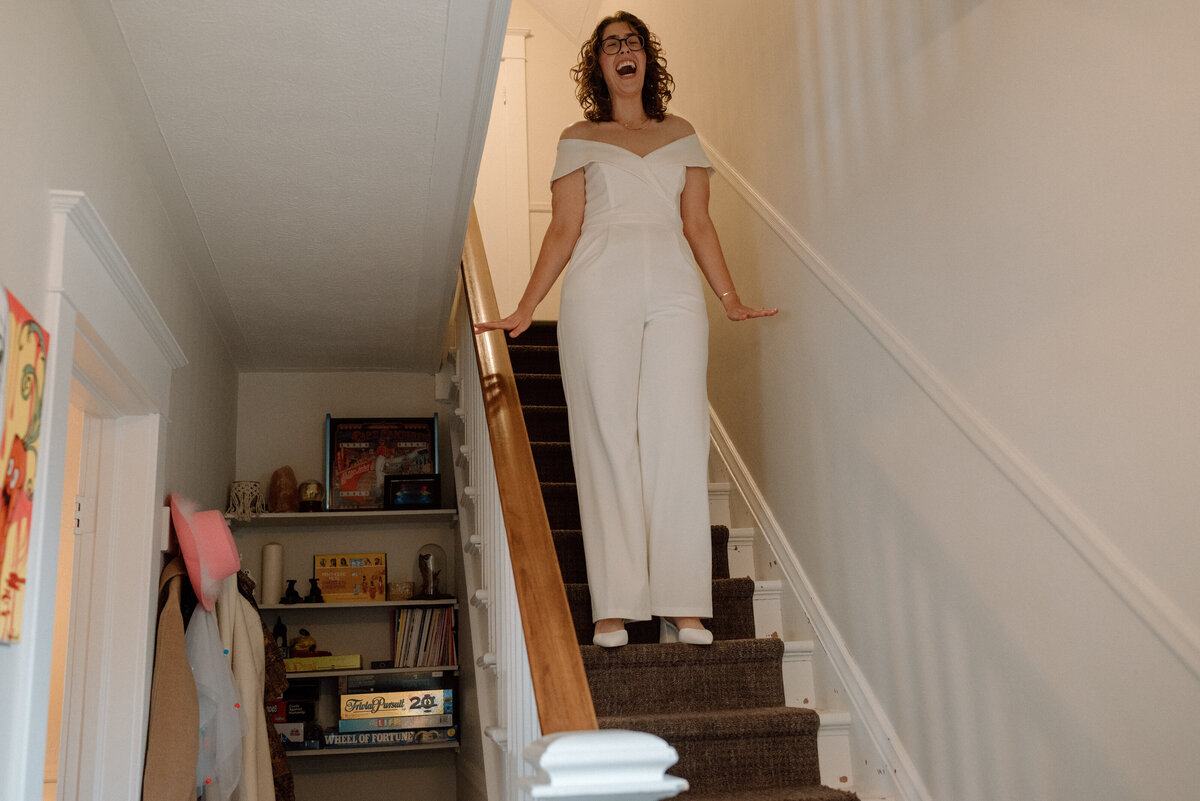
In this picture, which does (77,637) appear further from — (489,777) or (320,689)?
(320,689)

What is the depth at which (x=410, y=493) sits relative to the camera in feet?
14.6

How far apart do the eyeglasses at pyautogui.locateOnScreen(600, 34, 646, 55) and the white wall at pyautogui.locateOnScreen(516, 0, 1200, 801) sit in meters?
0.48

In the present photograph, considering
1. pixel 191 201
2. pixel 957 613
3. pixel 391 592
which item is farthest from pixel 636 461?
pixel 391 592

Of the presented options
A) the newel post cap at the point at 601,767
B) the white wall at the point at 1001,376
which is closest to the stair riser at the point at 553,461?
the white wall at the point at 1001,376

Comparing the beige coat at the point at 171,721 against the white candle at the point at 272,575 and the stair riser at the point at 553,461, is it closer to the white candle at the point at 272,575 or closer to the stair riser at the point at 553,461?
the stair riser at the point at 553,461

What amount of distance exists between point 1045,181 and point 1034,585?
71 centimetres

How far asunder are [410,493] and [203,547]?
160 centimetres

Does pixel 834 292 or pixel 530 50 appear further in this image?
pixel 530 50

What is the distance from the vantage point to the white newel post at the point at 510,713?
1.22 meters

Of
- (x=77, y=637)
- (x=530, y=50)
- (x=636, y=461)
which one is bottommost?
(x=77, y=637)

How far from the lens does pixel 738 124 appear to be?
3.45 meters

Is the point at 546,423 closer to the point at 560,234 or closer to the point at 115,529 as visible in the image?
the point at 560,234

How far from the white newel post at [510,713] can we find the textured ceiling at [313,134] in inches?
18.4

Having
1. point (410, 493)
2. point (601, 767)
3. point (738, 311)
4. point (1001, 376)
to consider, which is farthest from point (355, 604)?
point (601, 767)
